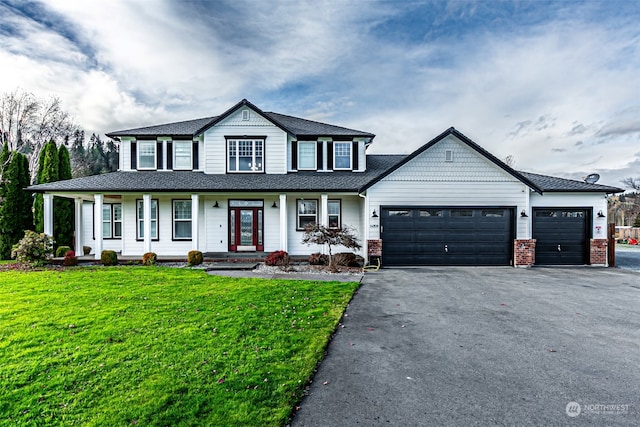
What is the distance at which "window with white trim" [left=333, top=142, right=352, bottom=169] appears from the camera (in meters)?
15.2

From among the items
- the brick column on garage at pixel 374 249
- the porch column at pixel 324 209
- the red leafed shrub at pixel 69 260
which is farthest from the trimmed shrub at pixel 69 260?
the brick column on garage at pixel 374 249

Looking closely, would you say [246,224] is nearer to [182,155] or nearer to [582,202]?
[182,155]

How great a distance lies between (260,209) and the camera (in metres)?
14.4

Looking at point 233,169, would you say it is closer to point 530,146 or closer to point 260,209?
point 260,209

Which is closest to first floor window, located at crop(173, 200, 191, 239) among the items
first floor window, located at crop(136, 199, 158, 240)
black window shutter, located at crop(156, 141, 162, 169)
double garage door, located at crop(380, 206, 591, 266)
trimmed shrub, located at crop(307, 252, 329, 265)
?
first floor window, located at crop(136, 199, 158, 240)

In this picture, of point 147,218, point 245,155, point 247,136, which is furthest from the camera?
point 245,155

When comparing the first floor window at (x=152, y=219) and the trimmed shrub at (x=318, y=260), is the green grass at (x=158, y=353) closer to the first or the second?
the trimmed shrub at (x=318, y=260)

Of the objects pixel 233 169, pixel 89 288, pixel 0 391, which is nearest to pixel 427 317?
pixel 0 391

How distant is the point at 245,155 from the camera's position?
14688mm

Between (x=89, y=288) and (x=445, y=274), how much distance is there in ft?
35.2

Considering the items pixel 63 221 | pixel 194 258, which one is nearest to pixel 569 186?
pixel 194 258

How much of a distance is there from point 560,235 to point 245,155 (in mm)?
14077

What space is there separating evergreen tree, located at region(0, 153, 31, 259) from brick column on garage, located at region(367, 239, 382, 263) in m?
16.7

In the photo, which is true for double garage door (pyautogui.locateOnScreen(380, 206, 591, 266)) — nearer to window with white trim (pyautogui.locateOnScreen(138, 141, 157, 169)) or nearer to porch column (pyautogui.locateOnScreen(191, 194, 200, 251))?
porch column (pyautogui.locateOnScreen(191, 194, 200, 251))
